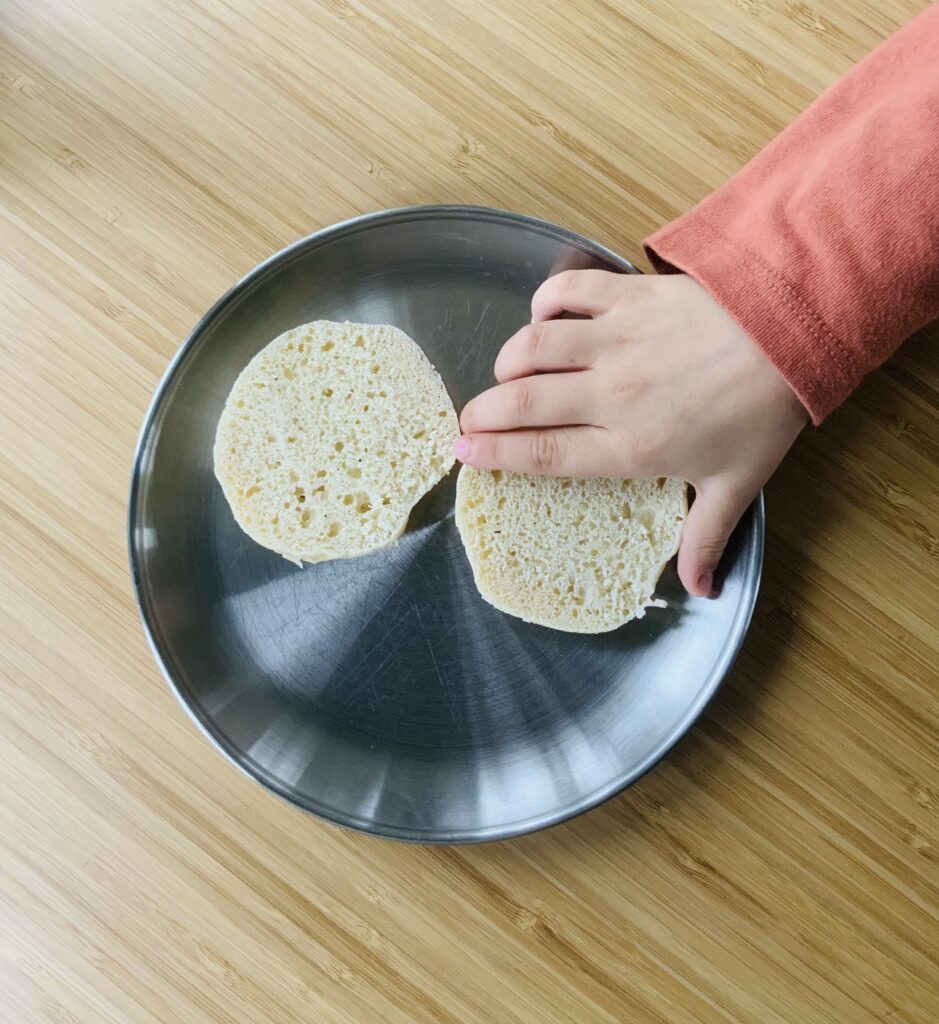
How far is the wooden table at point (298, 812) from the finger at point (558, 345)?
0.12m

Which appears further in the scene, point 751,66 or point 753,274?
point 751,66

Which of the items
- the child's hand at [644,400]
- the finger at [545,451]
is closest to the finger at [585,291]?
the child's hand at [644,400]

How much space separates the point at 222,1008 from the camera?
79cm

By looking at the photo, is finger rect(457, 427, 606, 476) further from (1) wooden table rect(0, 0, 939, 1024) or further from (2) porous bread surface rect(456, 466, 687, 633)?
(1) wooden table rect(0, 0, 939, 1024)

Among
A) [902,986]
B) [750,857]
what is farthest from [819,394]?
[902,986]

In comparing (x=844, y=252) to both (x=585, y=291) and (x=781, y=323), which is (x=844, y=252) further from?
(x=585, y=291)

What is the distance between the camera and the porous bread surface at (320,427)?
2.40 feet

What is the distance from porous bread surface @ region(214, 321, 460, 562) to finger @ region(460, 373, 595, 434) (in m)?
0.06

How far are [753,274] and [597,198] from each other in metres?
0.19

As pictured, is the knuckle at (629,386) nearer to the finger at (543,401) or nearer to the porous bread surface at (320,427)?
the finger at (543,401)

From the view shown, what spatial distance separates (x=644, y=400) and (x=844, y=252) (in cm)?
18

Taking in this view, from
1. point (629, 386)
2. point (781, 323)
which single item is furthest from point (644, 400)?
point (781, 323)

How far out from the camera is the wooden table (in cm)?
75

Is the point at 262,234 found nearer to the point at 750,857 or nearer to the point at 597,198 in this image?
the point at 597,198
